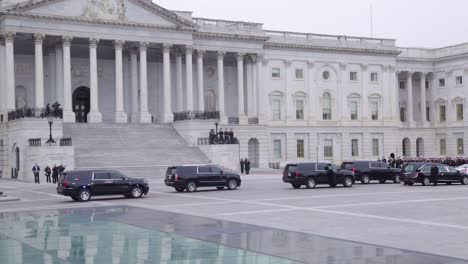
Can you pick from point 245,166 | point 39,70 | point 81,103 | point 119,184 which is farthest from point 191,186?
point 81,103

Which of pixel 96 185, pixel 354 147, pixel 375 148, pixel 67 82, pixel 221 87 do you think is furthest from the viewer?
pixel 375 148

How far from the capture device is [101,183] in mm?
33969

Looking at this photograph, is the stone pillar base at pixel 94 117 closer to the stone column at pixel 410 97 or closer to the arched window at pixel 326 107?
the arched window at pixel 326 107

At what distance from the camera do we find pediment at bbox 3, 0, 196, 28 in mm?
61569

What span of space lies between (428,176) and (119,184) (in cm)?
1878

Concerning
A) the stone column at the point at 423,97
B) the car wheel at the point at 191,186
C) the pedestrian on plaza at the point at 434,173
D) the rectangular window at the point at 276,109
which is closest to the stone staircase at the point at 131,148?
the car wheel at the point at 191,186

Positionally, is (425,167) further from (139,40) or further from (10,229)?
(139,40)

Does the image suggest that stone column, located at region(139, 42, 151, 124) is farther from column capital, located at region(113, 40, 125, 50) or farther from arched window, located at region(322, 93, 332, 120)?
arched window, located at region(322, 93, 332, 120)

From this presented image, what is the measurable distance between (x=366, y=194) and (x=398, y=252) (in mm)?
19026

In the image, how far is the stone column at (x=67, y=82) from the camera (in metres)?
62.9

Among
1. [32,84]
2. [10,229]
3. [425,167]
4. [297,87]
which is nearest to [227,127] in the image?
[297,87]

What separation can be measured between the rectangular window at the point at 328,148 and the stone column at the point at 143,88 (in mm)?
24135

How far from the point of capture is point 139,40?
6681 cm

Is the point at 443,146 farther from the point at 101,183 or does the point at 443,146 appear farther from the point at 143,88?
the point at 101,183
